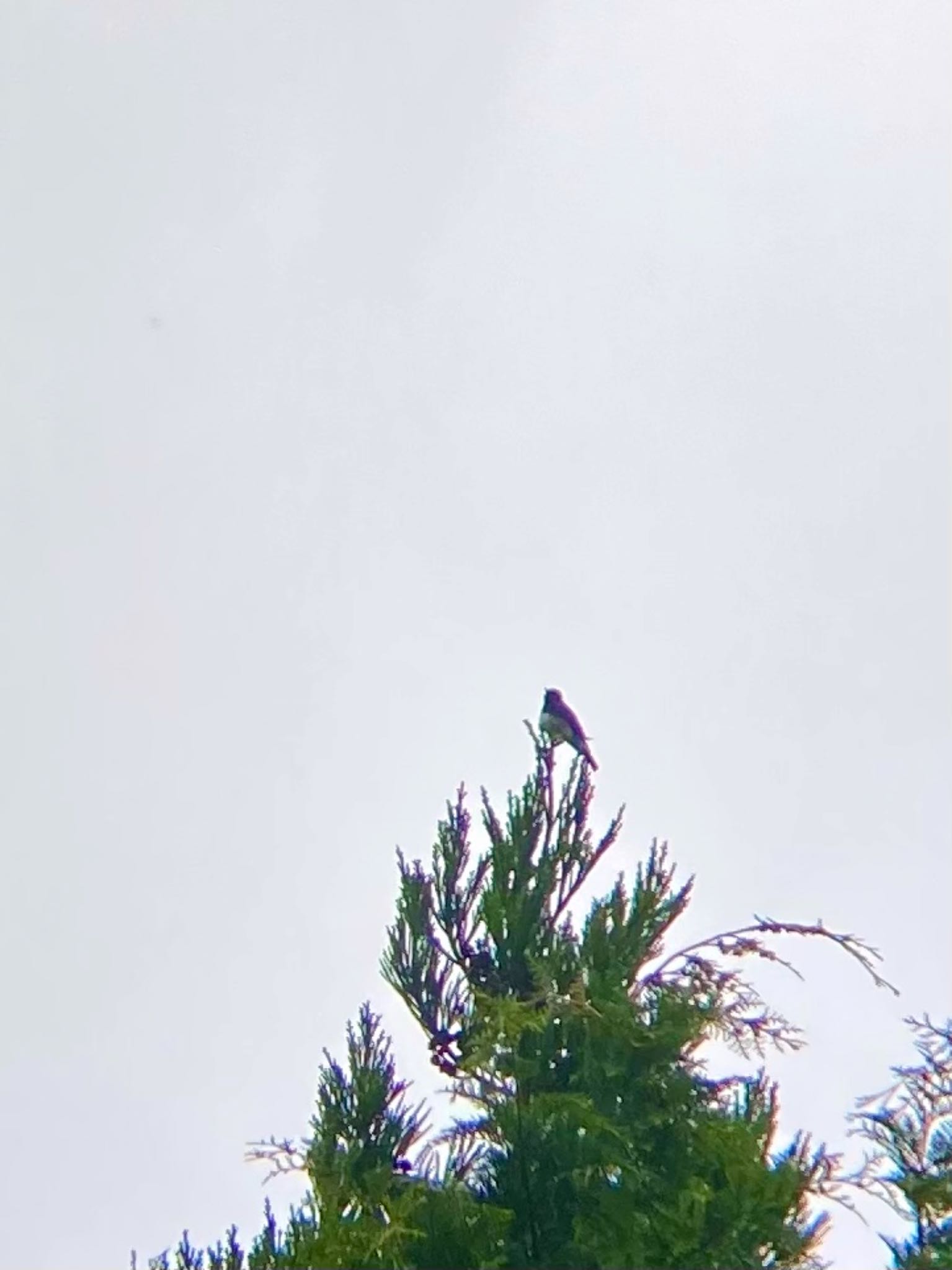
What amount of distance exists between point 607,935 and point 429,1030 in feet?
2.68

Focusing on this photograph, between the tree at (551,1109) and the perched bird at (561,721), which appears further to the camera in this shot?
the perched bird at (561,721)

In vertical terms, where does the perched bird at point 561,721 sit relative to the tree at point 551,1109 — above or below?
above

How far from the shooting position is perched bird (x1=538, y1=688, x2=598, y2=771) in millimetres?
9641

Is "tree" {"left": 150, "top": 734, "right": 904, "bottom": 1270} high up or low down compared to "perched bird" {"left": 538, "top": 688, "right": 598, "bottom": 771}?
down

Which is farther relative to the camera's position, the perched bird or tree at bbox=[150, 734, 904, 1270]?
the perched bird

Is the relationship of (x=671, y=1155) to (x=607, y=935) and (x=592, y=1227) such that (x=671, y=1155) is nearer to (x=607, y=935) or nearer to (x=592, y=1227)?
(x=592, y=1227)

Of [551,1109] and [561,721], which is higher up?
[561,721]

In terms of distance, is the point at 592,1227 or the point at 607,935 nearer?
the point at 592,1227

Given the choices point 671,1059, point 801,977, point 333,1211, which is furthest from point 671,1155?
point 333,1211

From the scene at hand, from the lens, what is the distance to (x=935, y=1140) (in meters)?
6.42

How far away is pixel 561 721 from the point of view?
32.2ft

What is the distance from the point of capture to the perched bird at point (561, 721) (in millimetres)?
9641

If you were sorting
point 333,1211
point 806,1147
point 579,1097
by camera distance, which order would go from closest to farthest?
point 333,1211 < point 579,1097 < point 806,1147

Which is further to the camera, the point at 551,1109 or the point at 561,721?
the point at 561,721
